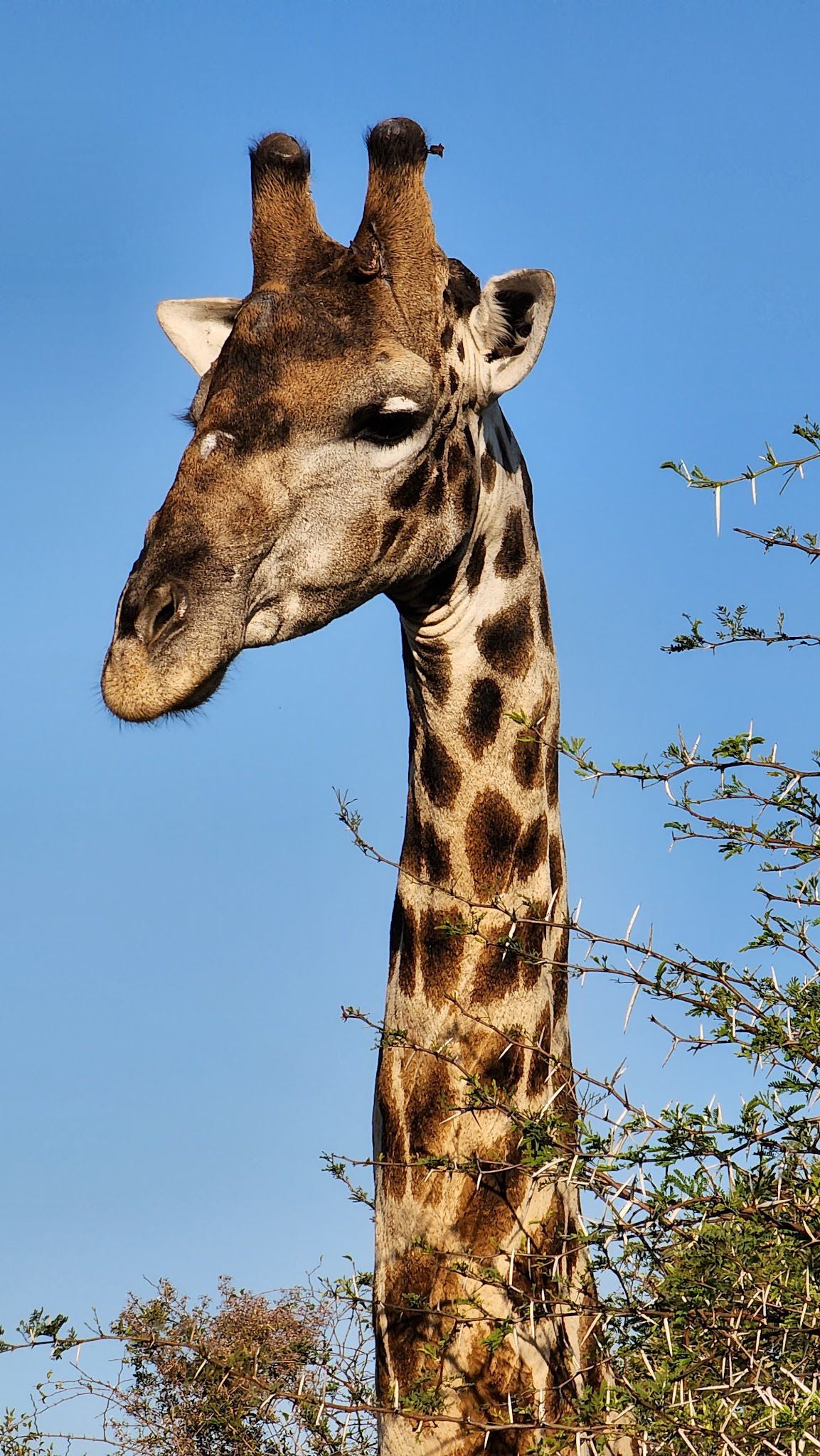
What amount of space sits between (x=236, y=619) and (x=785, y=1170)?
2228 mm

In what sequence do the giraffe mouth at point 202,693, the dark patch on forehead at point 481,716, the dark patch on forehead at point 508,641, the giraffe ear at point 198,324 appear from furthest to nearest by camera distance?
the giraffe ear at point 198,324 → the dark patch on forehead at point 508,641 → the dark patch on forehead at point 481,716 → the giraffe mouth at point 202,693

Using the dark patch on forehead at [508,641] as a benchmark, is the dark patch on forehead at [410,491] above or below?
above

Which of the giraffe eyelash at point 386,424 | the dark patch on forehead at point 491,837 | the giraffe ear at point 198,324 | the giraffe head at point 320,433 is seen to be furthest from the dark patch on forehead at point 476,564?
the giraffe ear at point 198,324

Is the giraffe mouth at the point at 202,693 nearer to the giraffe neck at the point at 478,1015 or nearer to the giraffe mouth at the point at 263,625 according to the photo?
the giraffe mouth at the point at 263,625

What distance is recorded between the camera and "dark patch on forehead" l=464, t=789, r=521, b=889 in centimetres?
511

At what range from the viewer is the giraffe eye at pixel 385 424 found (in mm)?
5039

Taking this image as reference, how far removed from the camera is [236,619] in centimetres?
471

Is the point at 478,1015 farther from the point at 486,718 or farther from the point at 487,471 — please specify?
the point at 487,471

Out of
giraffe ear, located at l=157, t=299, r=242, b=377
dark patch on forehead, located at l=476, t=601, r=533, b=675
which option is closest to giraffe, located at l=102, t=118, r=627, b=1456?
dark patch on forehead, located at l=476, t=601, r=533, b=675

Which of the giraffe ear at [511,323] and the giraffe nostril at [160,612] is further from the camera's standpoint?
the giraffe ear at [511,323]

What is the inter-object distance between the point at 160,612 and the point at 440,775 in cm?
119

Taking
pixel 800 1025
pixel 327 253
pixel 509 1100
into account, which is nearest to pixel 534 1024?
pixel 509 1100

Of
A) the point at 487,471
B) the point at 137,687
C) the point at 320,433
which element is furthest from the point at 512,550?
the point at 137,687

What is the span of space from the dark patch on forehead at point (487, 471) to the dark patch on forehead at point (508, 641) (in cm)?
45
